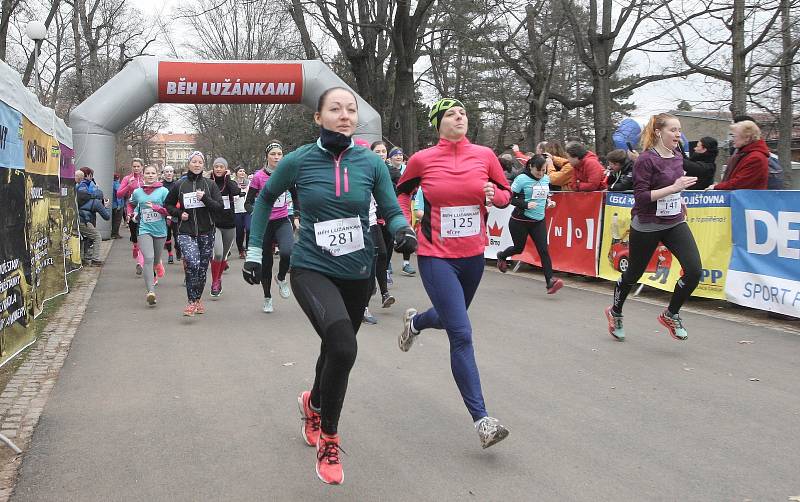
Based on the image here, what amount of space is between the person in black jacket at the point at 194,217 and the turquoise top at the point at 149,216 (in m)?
1.23

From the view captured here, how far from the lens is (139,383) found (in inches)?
228

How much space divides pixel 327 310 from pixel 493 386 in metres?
2.23

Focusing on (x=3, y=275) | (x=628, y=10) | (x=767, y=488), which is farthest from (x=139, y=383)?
(x=628, y=10)

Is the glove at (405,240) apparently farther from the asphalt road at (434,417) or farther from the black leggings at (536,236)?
the black leggings at (536,236)

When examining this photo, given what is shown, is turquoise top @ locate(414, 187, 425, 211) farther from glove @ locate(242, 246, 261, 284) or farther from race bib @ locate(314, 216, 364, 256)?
glove @ locate(242, 246, 261, 284)

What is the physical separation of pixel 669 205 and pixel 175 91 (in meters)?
16.3

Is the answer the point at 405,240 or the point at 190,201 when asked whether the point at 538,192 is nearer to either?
the point at 190,201

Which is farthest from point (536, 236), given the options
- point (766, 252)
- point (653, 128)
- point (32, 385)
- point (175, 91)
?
point (175, 91)

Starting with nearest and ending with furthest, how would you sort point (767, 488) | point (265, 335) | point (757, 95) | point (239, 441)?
1. point (767, 488)
2. point (239, 441)
3. point (265, 335)
4. point (757, 95)

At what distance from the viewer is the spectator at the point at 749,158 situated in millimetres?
8336

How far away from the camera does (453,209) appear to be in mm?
4672

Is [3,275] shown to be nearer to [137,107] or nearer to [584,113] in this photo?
[137,107]

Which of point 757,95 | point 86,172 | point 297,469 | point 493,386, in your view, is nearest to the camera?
point 297,469

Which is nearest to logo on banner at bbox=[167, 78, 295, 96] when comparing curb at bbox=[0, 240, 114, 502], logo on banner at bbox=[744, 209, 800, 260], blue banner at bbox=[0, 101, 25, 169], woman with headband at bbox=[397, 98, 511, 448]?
curb at bbox=[0, 240, 114, 502]
